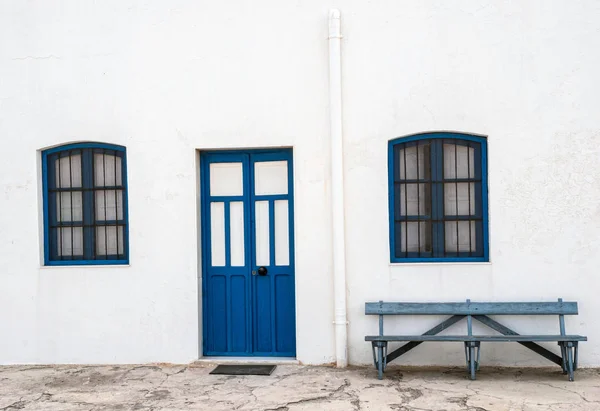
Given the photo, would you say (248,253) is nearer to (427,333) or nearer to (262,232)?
(262,232)

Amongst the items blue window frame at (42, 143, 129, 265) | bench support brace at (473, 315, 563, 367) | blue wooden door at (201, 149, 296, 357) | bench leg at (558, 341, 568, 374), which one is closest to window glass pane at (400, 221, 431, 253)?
bench support brace at (473, 315, 563, 367)

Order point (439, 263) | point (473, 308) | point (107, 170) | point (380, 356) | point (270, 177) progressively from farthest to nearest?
point (107, 170) < point (270, 177) < point (439, 263) < point (473, 308) < point (380, 356)

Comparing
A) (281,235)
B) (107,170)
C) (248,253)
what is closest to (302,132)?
(281,235)

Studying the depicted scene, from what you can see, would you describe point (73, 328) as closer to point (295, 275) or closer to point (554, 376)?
point (295, 275)

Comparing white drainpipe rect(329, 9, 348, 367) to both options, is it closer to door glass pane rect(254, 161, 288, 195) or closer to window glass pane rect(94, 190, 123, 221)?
door glass pane rect(254, 161, 288, 195)

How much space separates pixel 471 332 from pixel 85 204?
15.2ft

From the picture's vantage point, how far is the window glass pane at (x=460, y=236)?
7230 mm

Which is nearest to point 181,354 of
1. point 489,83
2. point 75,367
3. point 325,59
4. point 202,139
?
point 75,367

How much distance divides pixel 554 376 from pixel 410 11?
4.18 meters

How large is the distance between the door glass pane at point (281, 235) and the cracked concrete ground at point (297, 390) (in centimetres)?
122

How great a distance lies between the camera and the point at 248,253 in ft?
24.7

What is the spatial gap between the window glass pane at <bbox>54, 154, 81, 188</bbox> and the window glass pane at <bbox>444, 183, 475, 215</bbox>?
170 inches

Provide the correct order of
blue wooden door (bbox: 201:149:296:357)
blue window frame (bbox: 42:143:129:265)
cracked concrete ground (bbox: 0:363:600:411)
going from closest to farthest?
cracked concrete ground (bbox: 0:363:600:411) → blue wooden door (bbox: 201:149:296:357) → blue window frame (bbox: 42:143:129:265)

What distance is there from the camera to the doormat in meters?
7.05
